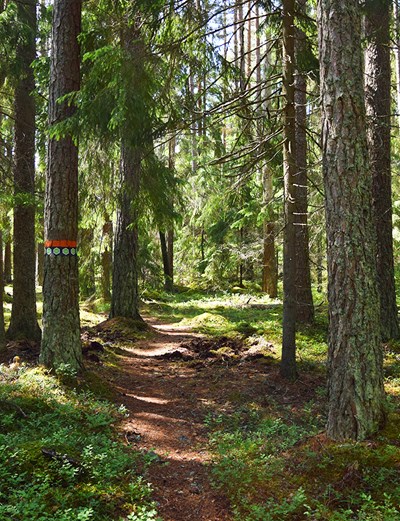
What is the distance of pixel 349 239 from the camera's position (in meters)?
4.34

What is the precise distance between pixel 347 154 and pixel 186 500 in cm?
364

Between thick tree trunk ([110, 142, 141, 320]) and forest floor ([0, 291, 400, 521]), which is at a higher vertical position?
thick tree trunk ([110, 142, 141, 320])

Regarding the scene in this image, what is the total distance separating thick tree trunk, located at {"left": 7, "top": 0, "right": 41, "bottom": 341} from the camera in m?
9.32

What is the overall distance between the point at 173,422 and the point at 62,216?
343 cm

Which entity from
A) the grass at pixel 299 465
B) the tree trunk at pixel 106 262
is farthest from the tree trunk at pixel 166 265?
the grass at pixel 299 465

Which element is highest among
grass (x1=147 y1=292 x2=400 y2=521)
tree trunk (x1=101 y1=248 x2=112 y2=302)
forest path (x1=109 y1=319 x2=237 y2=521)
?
tree trunk (x1=101 y1=248 x2=112 y2=302)

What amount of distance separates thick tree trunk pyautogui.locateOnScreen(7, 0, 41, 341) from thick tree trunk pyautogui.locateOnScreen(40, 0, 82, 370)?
2723 millimetres

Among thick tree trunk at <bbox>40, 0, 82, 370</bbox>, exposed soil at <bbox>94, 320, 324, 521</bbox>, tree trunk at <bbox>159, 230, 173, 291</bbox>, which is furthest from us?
tree trunk at <bbox>159, 230, 173, 291</bbox>

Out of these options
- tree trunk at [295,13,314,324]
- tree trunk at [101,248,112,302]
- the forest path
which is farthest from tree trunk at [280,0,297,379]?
tree trunk at [101,248,112,302]

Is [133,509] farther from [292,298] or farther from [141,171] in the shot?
[141,171]

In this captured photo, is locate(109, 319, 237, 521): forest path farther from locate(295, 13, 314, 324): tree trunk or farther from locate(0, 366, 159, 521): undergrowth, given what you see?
locate(295, 13, 314, 324): tree trunk

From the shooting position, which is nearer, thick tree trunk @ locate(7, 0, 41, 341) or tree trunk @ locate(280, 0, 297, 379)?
tree trunk @ locate(280, 0, 297, 379)

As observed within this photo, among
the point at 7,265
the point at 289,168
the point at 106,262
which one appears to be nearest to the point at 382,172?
the point at 289,168

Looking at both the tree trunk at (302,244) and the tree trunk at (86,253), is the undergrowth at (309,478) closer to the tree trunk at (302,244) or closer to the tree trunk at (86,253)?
the tree trunk at (302,244)
